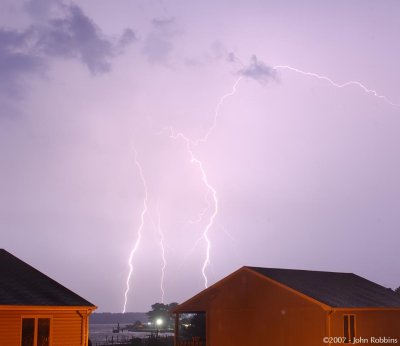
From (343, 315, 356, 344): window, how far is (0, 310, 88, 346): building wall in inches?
489

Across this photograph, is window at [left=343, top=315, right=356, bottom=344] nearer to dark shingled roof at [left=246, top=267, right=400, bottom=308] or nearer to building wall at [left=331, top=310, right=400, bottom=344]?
building wall at [left=331, top=310, right=400, bottom=344]

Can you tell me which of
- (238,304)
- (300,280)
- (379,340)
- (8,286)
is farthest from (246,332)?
(8,286)

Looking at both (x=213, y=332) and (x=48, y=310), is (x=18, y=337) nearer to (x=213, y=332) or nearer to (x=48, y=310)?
(x=48, y=310)

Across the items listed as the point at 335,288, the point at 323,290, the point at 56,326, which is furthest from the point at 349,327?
the point at 56,326

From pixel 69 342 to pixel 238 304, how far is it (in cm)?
1077

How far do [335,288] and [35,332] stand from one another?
1752 cm

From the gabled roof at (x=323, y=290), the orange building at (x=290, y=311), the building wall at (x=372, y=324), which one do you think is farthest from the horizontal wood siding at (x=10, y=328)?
the building wall at (x=372, y=324)

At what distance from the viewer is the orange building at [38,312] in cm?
2591

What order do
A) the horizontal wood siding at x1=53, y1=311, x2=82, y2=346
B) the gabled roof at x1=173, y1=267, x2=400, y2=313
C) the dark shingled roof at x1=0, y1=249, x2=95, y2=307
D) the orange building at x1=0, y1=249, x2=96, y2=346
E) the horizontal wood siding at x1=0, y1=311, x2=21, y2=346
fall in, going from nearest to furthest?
the horizontal wood siding at x1=0, y1=311, x2=21, y2=346
the orange building at x1=0, y1=249, x2=96, y2=346
the dark shingled roof at x1=0, y1=249, x2=95, y2=307
the horizontal wood siding at x1=53, y1=311, x2=82, y2=346
the gabled roof at x1=173, y1=267, x2=400, y2=313

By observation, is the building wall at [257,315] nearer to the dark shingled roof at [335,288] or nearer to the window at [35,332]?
the dark shingled roof at [335,288]

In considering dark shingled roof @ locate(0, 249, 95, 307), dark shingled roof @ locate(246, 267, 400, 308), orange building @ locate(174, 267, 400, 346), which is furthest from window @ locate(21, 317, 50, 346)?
dark shingled roof @ locate(246, 267, 400, 308)

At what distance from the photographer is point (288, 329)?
3269cm

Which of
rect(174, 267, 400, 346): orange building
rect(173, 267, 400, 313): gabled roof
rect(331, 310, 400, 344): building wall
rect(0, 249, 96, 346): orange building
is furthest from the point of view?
rect(173, 267, 400, 313): gabled roof

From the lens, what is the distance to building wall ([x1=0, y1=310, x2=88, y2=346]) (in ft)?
84.6
